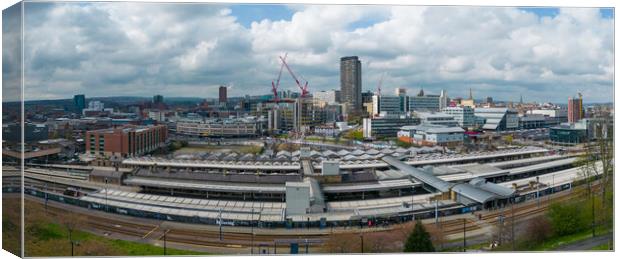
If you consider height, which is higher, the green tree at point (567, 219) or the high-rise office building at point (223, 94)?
the high-rise office building at point (223, 94)

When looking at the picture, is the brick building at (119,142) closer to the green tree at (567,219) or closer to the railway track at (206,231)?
the railway track at (206,231)

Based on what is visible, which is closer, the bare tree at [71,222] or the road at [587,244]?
the road at [587,244]

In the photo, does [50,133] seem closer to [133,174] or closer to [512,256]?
[133,174]

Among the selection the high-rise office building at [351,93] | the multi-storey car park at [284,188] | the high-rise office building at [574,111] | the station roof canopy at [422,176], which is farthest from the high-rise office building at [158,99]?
the high-rise office building at [351,93]

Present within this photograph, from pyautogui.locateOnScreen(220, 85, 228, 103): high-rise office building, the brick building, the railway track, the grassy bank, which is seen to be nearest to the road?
the railway track

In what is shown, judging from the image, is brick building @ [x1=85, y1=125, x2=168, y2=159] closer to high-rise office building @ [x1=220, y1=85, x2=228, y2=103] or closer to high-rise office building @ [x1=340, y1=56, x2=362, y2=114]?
high-rise office building @ [x1=220, y1=85, x2=228, y2=103]

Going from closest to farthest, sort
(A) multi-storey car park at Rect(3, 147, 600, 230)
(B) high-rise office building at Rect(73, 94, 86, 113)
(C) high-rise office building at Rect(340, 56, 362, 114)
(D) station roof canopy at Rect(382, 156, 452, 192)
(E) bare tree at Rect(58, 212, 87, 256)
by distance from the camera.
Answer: (E) bare tree at Rect(58, 212, 87, 256), (A) multi-storey car park at Rect(3, 147, 600, 230), (B) high-rise office building at Rect(73, 94, 86, 113), (D) station roof canopy at Rect(382, 156, 452, 192), (C) high-rise office building at Rect(340, 56, 362, 114)
